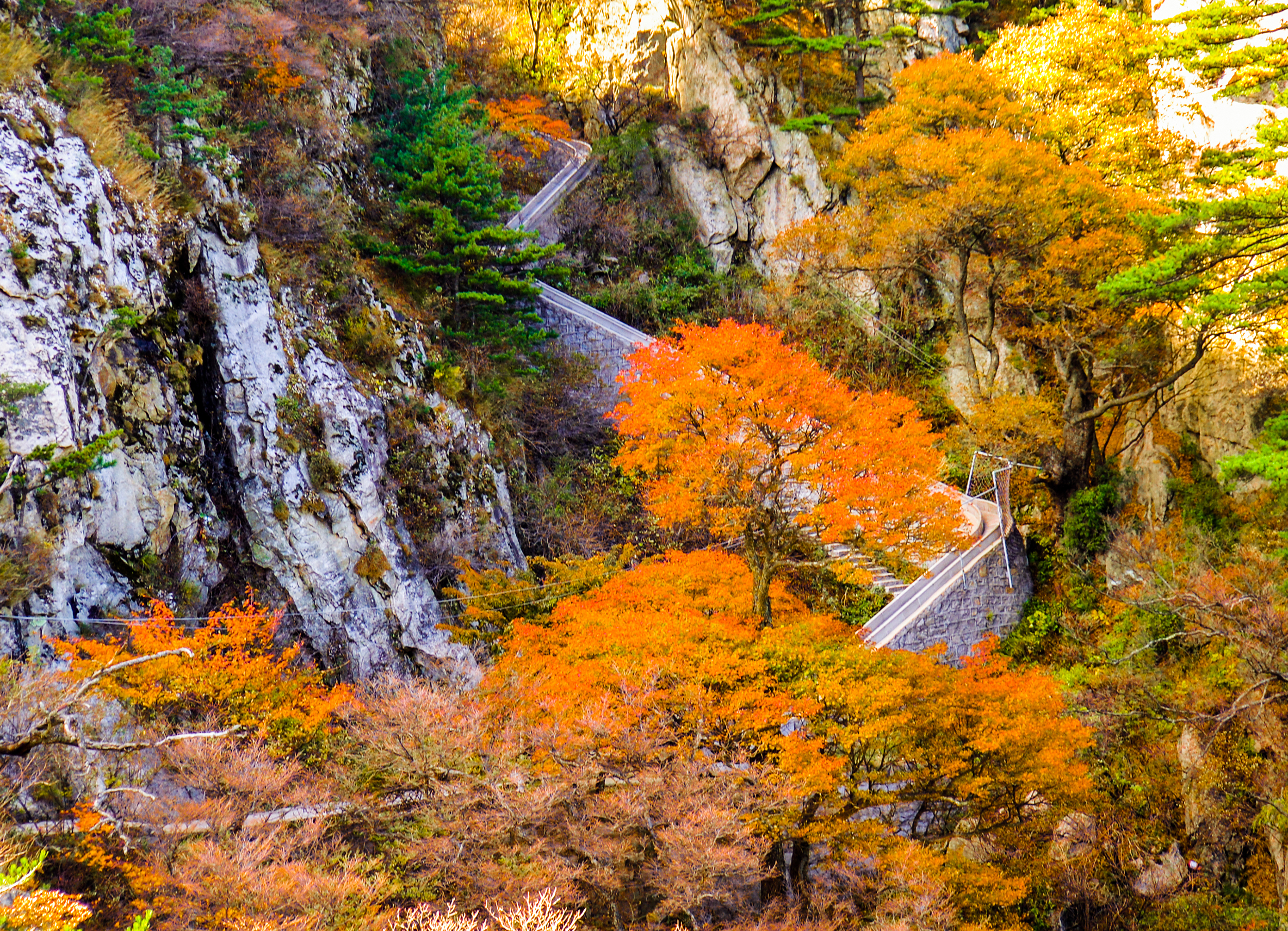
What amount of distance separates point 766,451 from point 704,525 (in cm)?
368

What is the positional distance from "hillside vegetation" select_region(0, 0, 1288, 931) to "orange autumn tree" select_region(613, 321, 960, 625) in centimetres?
9

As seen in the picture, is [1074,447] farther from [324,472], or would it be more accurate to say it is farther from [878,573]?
[324,472]

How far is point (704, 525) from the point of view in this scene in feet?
61.5

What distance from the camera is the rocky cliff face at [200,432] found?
13.6 metres

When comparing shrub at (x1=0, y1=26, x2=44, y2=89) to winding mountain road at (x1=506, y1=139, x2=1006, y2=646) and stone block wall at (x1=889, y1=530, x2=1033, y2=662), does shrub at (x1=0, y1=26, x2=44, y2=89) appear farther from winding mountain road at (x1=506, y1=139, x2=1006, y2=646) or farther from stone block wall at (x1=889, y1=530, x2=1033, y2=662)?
stone block wall at (x1=889, y1=530, x2=1033, y2=662)

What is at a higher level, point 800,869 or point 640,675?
point 640,675

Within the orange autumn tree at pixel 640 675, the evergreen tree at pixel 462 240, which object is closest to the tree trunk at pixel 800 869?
the orange autumn tree at pixel 640 675

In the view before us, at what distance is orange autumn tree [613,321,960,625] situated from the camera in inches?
601

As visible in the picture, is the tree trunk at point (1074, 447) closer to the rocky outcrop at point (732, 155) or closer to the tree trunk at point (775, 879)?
the rocky outcrop at point (732, 155)

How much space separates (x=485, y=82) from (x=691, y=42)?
6925 millimetres

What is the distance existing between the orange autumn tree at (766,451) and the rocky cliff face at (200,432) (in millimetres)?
5380

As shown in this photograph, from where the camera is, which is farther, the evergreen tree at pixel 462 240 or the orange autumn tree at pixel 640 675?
the evergreen tree at pixel 462 240

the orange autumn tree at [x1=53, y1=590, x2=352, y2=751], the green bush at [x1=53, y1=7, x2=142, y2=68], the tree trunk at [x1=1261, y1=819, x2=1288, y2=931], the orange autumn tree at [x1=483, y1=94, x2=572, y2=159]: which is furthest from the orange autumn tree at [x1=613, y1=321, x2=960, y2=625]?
the orange autumn tree at [x1=483, y1=94, x2=572, y2=159]

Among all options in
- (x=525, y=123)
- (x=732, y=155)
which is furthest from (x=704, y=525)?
(x=525, y=123)
